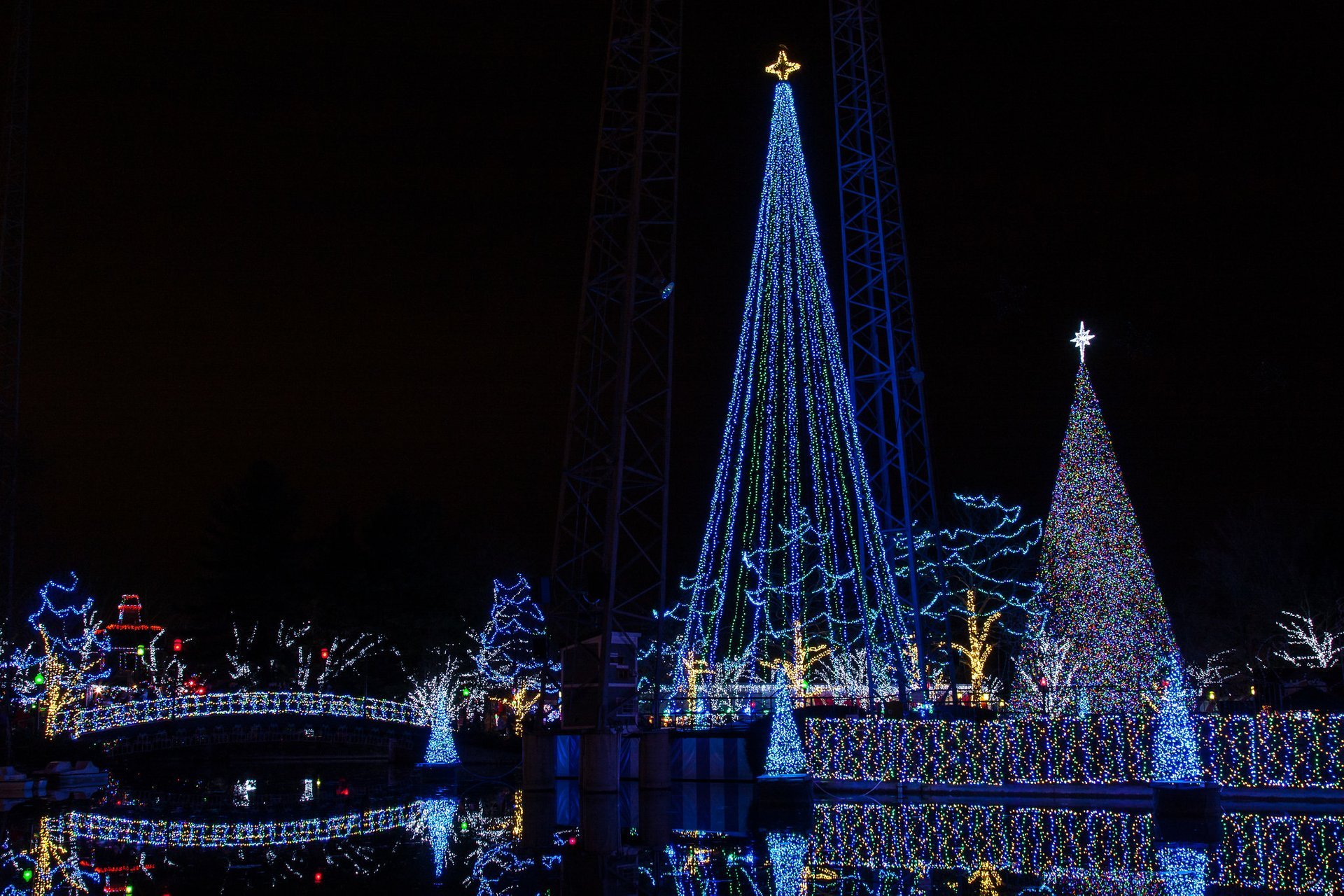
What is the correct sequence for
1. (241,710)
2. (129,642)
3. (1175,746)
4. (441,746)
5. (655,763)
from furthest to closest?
1. (129,642)
2. (241,710)
3. (441,746)
4. (655,763)
5. (1175,746)

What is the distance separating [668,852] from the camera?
1714cm

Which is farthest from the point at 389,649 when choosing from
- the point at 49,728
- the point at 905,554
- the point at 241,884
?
the point at 241,884

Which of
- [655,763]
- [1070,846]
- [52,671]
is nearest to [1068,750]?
[1070,846]

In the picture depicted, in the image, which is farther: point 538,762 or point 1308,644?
point 1308,644

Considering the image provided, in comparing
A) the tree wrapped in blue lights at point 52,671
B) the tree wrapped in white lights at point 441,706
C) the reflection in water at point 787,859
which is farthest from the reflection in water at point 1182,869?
the tree wrapped in blue lights at point 52,671

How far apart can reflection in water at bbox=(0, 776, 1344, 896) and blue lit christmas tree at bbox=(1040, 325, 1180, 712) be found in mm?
14839

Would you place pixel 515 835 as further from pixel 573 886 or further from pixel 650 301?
pixel 650 301

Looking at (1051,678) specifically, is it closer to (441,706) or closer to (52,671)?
(441,706)

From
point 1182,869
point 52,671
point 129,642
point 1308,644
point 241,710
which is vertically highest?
point 129,642

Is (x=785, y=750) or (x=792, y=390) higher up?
(x=792, y=390)

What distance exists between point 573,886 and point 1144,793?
42.6 ft

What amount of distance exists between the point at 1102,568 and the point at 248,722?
26.5 meters

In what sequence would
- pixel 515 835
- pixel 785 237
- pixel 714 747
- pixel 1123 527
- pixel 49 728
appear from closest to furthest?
pixel 515 835 < pixel 785 237 < pixel 714 747 < pixel 1123 527 < pixel 49 728

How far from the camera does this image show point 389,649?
176ft
